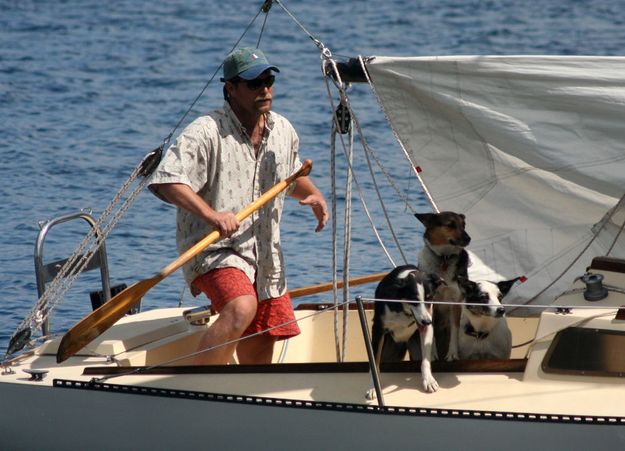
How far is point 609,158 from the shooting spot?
7133mm

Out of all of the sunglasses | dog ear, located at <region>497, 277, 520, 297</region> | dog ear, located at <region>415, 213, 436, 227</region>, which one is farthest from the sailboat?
dog ear, located at <region>415, 213, 436, 227</region>

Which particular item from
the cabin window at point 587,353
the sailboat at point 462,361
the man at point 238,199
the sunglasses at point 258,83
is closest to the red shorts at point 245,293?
the man at point 238,199

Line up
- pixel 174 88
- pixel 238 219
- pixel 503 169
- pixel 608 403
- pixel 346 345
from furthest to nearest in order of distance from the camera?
pixel 174 88 < pixel 346 345 < pixel 503 169 < pixel 238 219 < pixel 608 403

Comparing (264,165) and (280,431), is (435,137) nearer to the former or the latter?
(264,165)

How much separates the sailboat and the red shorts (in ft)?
1.03

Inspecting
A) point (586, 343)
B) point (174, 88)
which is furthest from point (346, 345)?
point (174, 88)

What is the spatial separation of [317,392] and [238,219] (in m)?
0.94

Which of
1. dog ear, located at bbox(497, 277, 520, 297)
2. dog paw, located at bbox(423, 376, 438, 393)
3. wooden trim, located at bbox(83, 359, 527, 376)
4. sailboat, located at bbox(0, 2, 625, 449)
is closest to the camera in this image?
sailboat, located at bbox(0, 2, 625, 449)

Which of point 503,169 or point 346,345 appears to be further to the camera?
point 346,345

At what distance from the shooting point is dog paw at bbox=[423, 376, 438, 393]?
21.6 ft

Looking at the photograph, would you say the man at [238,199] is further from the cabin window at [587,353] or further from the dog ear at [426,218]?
the cabin window at [587,353]

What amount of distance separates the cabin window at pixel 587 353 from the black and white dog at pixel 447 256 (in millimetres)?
522

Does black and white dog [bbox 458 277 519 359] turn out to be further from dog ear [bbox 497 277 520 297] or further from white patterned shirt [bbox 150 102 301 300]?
white patterned shirt [bbox 150 102 301 300]

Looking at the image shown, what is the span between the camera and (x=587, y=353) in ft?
21.7
